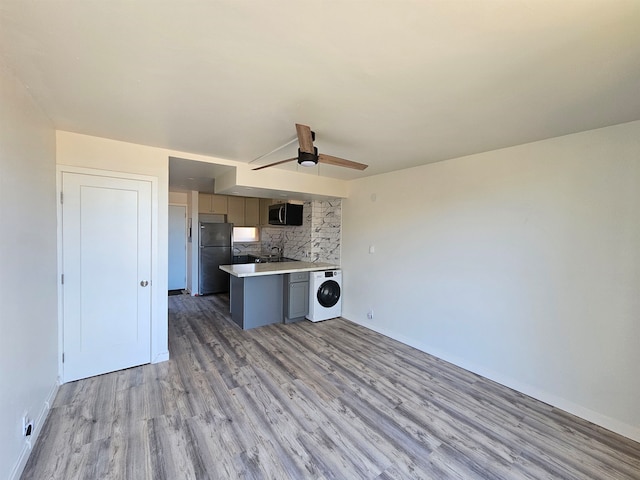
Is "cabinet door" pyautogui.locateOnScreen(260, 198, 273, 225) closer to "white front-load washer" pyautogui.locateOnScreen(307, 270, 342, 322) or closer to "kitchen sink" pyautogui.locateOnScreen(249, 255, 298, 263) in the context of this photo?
"kitchen sink" pyautogui.locateOnScreen(249, 255, 298, 263)

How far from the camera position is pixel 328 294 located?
4715mm

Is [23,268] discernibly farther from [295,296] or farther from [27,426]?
[295,296]

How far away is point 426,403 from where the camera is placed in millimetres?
2490

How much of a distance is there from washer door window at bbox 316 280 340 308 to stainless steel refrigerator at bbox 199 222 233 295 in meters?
2.80

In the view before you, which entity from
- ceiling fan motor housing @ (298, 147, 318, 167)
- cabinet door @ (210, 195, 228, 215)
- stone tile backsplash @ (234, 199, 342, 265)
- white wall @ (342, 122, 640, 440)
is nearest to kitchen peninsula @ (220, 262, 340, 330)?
stone tile backsplash @ (234, 199, 342, 265)

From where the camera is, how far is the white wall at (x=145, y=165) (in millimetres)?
2611

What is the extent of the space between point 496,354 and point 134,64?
386 centimetres

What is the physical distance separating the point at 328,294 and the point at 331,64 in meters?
3.74

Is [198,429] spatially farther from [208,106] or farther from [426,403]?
[208,106]

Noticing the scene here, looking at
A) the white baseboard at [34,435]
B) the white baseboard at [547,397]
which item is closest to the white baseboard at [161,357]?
the white baseboard at [34,435]

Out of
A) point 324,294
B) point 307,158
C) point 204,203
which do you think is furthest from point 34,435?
point 204,203

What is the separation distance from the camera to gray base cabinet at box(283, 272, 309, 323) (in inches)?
175

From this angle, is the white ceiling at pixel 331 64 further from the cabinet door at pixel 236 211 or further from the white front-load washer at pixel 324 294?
the cabinet door at pixel 236 211

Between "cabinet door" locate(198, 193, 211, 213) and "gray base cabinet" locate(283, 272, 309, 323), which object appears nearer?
"gray base cabinet" locate(283, 272, 309, 323)
